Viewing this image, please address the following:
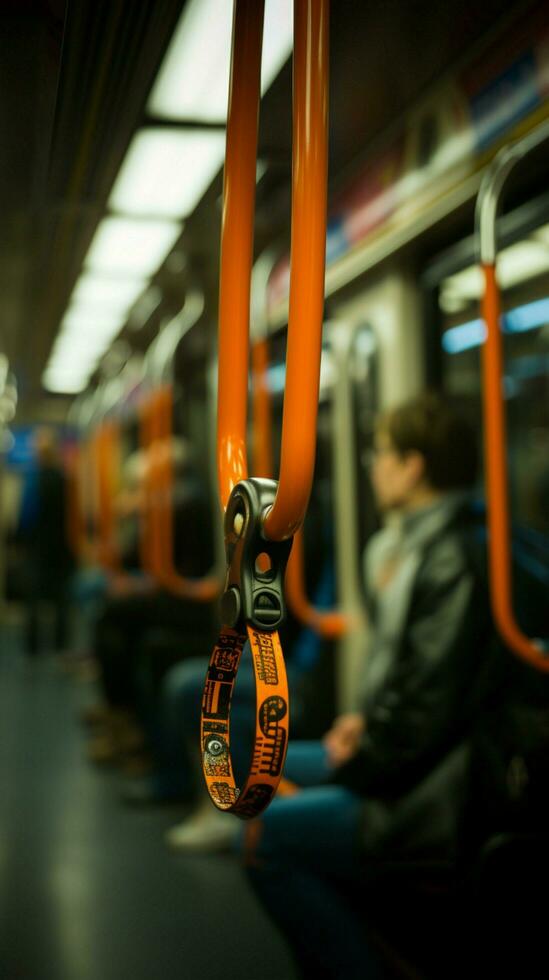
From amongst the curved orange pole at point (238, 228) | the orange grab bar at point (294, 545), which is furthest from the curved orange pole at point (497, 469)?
the curved orange pole at point (238, 228)

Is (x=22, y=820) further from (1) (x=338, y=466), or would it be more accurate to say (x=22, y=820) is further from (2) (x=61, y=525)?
(2) (x=61, y=525)

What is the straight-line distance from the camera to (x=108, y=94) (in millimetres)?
1254

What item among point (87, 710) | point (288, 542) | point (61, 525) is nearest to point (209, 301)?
point (87, 710)

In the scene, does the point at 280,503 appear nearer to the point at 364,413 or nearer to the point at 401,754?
the point at 401,754

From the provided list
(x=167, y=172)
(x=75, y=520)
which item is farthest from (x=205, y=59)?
(x=75, y=520)

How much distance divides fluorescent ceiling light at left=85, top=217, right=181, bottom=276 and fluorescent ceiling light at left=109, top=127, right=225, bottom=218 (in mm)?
47

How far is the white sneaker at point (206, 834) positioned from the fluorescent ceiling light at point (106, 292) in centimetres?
183

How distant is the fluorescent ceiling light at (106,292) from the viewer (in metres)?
2.84

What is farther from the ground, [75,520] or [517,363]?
[517,363]

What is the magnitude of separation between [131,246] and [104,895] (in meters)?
1.96

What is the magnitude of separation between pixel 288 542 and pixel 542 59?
1637 mm

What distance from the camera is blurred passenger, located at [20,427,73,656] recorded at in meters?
8.16

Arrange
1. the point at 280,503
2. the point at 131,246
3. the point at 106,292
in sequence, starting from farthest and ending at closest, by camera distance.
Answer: the point at 106,292
the point at 131,246
the point at 280,503

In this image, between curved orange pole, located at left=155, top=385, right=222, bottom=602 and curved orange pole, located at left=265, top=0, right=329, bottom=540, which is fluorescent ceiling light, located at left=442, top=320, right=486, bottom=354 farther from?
curved orange pole, located at left=265, top=0, right=329, bottom=540
